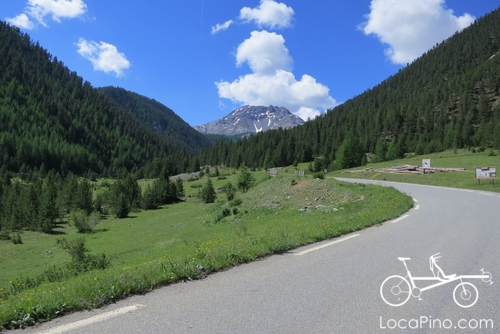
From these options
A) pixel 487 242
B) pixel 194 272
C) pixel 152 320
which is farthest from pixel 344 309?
pixel 487 242

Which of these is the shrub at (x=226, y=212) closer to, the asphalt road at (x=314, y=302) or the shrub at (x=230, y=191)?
the shrub at (x=230, y=191)

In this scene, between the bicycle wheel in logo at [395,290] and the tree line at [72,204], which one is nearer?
the bicycle wheel in logo at [395,290]

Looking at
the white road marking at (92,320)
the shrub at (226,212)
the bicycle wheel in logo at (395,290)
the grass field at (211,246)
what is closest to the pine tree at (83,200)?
the grass field at (211,246)

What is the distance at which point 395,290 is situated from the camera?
19.6 ft

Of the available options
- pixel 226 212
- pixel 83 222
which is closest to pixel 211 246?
pixel 226 212

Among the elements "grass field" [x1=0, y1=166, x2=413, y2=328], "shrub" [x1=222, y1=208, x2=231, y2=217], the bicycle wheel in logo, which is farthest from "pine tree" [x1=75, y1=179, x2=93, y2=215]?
the bicycle wheel in logo

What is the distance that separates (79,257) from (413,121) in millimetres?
167179

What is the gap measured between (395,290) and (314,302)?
1.67 m

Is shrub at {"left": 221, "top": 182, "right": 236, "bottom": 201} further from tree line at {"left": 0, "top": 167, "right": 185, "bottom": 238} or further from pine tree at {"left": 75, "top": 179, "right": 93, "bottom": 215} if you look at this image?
pine tree at {"left": 75, "top": 179, "right": 93, "bottom": 215}

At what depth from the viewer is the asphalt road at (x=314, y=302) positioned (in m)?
4.69

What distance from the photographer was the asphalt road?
4.69 metres

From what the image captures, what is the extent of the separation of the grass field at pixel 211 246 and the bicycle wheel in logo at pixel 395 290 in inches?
140

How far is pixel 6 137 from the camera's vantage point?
195 meters

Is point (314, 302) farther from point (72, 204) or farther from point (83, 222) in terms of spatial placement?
point (72, 204)
